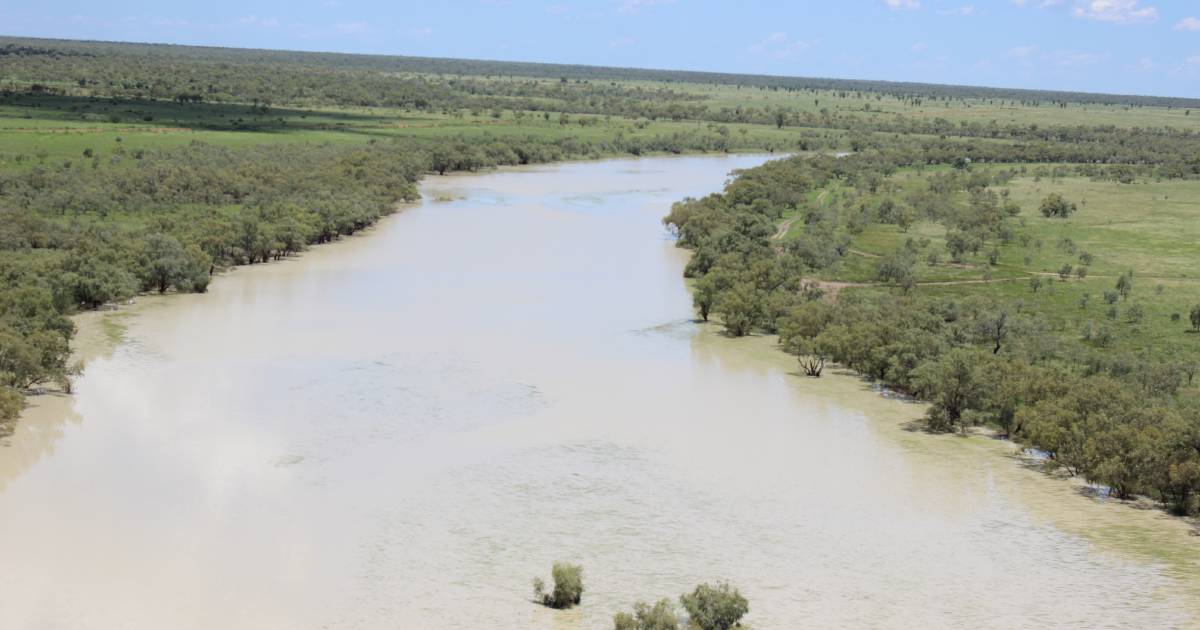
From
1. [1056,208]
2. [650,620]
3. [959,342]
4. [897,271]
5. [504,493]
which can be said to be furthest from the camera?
[1056,208]

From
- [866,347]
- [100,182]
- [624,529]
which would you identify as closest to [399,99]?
[100,182]

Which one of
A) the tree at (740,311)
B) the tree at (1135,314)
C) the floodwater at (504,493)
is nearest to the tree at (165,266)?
the floodwater at (504,493)

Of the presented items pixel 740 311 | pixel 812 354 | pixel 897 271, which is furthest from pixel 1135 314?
pixel 740 311

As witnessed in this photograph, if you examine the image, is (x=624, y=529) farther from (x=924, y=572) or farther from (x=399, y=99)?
(x=399, y=99)

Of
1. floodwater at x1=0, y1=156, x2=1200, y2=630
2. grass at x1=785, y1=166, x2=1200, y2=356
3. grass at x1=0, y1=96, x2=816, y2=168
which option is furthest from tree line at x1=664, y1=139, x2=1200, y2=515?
grass at x1=0, y1=96, x2=816, y2=168

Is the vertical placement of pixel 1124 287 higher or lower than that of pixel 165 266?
higher

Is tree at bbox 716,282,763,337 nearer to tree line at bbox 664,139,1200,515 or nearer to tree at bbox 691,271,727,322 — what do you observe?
tree line at bbox 664,139,1200,515

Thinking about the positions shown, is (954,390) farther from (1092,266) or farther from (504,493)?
(1092,266)
